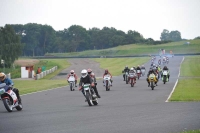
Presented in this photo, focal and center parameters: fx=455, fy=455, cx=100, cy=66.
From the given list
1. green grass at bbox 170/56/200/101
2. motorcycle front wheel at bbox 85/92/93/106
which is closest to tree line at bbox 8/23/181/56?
green grass at bbox 170/56/200/101

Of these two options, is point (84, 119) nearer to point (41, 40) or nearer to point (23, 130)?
point (23, 130)

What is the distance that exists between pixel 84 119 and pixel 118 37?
172 m

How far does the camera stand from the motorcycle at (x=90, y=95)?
18972 millimetres

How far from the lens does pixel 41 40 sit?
6836 inches

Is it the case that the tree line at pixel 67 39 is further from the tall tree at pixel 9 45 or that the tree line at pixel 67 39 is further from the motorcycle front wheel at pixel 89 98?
the motorcycle front wheel at pixel 89 98

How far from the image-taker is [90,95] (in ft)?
63.8

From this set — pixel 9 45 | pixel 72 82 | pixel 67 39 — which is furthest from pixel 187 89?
pixel 67 39

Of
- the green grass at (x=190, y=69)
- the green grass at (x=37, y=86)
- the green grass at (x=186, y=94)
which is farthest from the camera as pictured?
the green grass at (x=190, y=69)

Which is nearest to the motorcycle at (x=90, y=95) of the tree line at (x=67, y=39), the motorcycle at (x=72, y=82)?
the motorcycle at (x=72, y=82)

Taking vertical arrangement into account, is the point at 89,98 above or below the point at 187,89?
above

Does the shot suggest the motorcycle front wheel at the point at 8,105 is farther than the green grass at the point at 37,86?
No

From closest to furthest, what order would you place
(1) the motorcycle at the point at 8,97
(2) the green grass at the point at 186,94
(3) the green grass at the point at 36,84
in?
(1) the motorcycle at the point at 8,97, (2) the green grass at the point at 186,94, (3) the green grass at the point at 36,84

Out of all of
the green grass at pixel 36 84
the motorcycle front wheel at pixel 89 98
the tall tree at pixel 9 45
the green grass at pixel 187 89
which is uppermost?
the tall tree at pixel 9 45

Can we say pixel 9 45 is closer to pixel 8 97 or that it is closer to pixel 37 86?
pixel 37 86
